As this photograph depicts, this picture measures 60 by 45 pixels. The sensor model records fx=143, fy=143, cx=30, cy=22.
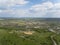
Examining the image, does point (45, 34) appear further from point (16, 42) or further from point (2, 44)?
→ point (2, 44)

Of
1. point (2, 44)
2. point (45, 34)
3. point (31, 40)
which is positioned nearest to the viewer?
point (2, 44)

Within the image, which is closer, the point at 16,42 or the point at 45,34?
the point at 16,42

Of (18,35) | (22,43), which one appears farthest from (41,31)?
(22,43)

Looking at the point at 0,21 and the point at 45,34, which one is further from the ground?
Answer: the point at 0,21

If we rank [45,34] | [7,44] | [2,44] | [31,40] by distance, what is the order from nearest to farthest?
1. [2,44]
2. [7,44]
3. [31,40]
4. [45,34]

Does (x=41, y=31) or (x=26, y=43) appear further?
(x=41, y=31)

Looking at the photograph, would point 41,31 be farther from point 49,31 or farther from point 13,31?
point 13,31

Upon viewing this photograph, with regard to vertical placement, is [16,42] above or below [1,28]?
below

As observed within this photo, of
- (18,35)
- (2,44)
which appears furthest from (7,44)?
(18,35)

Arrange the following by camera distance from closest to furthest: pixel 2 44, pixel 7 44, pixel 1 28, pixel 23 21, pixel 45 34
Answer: pixel 2 44
pixel 7 44
pixel 1 28
pixel 45 34
pixel 23 21
